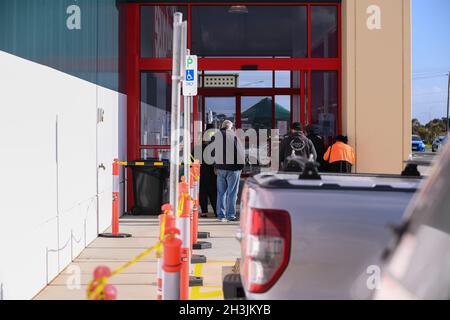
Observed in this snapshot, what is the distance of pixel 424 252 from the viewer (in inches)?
84.4

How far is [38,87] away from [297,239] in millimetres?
4836

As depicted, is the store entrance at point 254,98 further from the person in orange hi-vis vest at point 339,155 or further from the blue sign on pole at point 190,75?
the blue sign on pole at point 190,75

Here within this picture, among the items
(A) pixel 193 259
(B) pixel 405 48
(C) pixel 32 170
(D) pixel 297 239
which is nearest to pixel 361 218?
(D) pixel 297 239

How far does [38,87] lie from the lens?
7.39 meters

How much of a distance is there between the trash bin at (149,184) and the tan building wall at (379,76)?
4365 millimetres

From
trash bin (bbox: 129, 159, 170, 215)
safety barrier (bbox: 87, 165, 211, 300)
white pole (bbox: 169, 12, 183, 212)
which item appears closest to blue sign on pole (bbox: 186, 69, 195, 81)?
white pole (bbox: 169, 12, 183, 212)

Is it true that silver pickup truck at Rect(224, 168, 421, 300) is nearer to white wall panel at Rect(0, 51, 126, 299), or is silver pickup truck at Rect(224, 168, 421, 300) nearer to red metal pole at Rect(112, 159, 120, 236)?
white wall panel at Rect(0, 51, 126, 299)

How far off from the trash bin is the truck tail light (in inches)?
409

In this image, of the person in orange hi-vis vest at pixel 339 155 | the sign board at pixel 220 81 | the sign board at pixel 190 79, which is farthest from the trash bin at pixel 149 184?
the sign board at pixel 190 79

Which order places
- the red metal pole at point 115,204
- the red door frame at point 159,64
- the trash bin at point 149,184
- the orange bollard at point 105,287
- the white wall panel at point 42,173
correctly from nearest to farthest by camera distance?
the orange bollard at point 105,287
the white wall panel at point 42,173
the red metal pole at point 115,204
the trash bin at point 149,184
the red door frame at point 159,64

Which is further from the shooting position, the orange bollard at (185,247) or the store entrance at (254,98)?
the store entrance at (254,98)

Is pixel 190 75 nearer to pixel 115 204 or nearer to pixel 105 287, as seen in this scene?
pixel 115 204

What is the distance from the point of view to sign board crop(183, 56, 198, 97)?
371 inches

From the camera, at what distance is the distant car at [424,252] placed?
2133 millimetres
